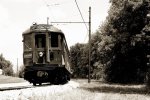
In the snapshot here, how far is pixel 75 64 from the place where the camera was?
3780 inches

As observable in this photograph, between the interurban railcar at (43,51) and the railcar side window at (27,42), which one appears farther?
the railcar side window at (27,42)

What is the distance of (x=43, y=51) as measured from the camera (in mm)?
21172

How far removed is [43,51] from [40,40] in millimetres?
752

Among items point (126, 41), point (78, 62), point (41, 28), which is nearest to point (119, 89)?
point (41, 28)

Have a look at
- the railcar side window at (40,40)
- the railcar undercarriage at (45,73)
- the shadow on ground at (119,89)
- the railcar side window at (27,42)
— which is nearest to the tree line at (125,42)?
the shadow on ground at (119,89)

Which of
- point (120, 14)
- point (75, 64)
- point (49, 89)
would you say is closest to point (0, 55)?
point (75, 64)

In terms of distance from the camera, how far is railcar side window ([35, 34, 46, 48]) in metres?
21.3

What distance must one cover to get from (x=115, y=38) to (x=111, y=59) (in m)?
7.26

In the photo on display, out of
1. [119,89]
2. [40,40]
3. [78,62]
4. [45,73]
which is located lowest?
[119,89]

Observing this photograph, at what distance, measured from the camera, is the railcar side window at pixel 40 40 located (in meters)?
21.3

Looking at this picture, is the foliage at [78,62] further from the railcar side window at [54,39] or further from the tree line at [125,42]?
the railcar side window at [54,39]

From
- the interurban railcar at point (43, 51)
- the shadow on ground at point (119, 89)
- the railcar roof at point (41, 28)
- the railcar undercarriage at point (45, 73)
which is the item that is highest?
the railcar roof at point (41, 28)

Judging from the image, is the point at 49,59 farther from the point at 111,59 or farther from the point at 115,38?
the point at 111,59

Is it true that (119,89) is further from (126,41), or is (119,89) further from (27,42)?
(126,41)
